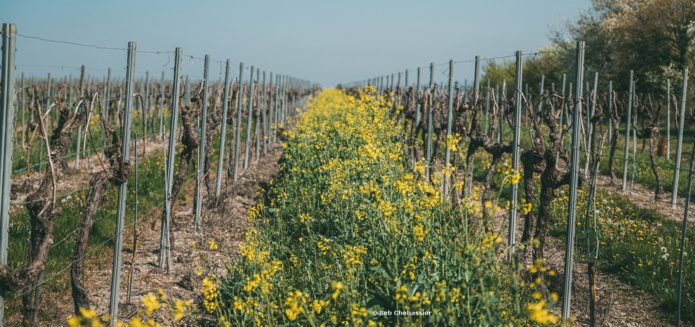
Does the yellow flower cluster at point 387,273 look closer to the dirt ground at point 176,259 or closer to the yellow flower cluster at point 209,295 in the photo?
the yellow flower cluster at point 209,295

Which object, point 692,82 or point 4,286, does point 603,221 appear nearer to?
point 4,286

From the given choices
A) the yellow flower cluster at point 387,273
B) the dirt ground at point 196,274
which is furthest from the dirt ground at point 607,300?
the yellow flower cluster at point 387,273

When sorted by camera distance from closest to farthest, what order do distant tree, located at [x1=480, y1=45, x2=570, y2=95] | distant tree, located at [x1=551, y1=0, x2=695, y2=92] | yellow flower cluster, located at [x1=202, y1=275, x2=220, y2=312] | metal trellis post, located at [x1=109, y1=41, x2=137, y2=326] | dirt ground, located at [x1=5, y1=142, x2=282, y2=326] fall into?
yellow flower cluster, located at [x1=202, y1=275, x2=220, y2=312] → metal trellis post, located at [x1=109, y1=41, x2=137, y2=326] → dirt ground, located at [x1=5, y1=142, x2=282, y2=326] → distant tree, located at [x1=551, y1=0, x2=695, y2=92] → distant tree, located at [x1=480, y1=45, x2=570, y2=95]

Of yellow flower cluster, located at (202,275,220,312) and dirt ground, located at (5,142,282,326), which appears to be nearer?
yellow flower cluster, located at (202,275,220,312)

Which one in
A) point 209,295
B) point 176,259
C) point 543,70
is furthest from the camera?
point 543,70

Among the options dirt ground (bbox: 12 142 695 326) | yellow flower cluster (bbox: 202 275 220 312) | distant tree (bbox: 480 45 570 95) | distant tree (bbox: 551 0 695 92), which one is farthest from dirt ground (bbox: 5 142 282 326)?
distant tree (bbox: 480 45 570 95)

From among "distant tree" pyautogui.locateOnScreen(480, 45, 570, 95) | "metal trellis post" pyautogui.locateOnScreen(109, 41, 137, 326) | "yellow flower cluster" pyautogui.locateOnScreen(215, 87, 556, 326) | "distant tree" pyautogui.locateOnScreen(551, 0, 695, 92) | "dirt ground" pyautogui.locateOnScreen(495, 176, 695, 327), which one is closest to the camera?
"yellow flower cluster" pyautogui.locateOnScreen(215, 87, 556, 326)

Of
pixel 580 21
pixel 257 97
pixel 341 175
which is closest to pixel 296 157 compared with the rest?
pixel 341 175

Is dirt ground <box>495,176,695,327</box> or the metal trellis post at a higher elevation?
the metal trellis post

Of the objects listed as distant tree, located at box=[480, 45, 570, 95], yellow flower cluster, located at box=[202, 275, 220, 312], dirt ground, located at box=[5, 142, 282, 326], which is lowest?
dirt ground, located at box=[5, 142, 282, 326]

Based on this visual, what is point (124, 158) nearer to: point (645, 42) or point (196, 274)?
point (196, 274)

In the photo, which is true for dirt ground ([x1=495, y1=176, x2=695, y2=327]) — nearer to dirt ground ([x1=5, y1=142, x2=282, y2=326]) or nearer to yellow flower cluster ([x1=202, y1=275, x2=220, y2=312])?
yellow flower cluster ([x1=202, y1=275, x2=220, y2=312])

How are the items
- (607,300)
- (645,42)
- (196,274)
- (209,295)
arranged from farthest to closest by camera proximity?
1. (645,42)
2. (196,274)
3. (607,300)
4. (209,295)

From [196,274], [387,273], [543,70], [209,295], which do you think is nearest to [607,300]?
[387,273]
